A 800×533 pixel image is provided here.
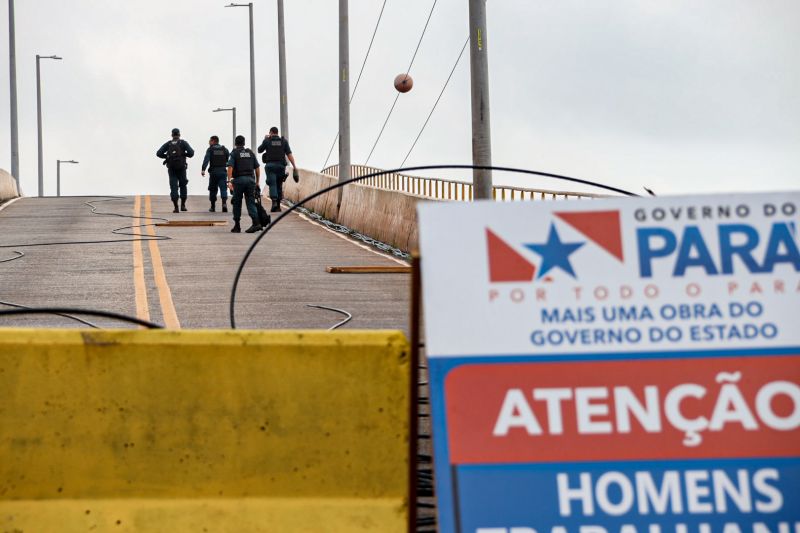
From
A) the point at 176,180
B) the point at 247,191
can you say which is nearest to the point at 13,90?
the point at 176,180

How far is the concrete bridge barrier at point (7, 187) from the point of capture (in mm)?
45438

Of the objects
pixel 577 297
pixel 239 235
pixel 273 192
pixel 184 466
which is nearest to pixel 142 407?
pixel 184 466

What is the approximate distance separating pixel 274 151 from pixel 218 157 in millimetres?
2868

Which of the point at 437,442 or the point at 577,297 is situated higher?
the point at 577,297

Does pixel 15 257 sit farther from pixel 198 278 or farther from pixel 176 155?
pixel 176 155

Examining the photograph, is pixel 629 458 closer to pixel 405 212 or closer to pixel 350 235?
pixel 405 212

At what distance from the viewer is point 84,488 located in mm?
5520

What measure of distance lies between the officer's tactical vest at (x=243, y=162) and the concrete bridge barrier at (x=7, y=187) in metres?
19.1

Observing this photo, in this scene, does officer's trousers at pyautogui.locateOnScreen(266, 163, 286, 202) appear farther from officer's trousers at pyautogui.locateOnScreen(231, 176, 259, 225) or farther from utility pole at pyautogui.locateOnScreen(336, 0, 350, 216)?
officer's trousers at pyautogui.locateOnScreen(231, 176, 259, 225)

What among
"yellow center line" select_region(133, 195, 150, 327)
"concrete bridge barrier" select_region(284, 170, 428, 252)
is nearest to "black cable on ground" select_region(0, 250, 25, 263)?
"yellow center line" select_region(133, 195, 150, 327)

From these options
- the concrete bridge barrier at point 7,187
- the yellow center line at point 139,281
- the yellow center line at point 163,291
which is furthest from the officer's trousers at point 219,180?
the concrete bridge barrier at point 7,187

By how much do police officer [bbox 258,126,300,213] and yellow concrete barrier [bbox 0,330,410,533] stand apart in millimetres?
25658

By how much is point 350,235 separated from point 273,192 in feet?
17.5

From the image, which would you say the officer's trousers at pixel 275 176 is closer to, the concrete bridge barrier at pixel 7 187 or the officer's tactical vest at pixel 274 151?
the officer's tactical vest at pixel 274 151
